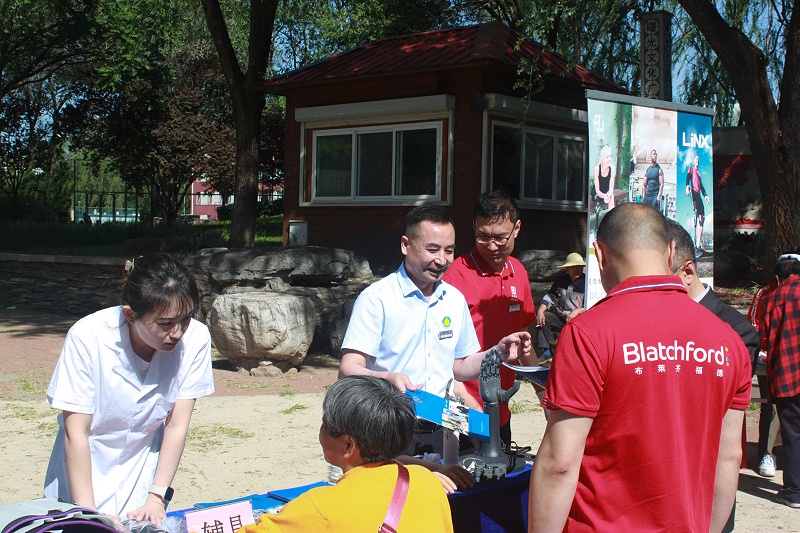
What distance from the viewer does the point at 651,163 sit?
6.70m

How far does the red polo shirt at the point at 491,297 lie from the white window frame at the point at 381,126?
33.1ft

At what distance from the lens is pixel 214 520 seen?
258cm

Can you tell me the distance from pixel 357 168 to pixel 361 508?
44.7ft

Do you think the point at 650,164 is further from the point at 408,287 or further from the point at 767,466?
the point at 408,287

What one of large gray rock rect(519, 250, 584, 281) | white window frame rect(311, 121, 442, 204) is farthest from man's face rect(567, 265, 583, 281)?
white window frame rect(311, 121, 442, 204)

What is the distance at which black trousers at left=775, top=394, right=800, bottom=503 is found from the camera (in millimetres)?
5512

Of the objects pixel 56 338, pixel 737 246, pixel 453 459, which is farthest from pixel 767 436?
pixel 737 246

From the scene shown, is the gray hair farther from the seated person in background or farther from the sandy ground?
the seated person in background

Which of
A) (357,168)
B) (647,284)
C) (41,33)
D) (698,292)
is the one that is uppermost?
(41,33)

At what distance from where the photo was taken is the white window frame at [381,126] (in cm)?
1430

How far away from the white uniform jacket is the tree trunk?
30.6ft

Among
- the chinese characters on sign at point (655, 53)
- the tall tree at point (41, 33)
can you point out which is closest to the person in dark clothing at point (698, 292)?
the chinese characters on sign at point (655, 53)

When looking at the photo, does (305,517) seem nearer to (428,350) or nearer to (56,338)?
(428,350)

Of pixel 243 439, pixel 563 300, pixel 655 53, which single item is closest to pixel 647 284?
pixel 243 439
